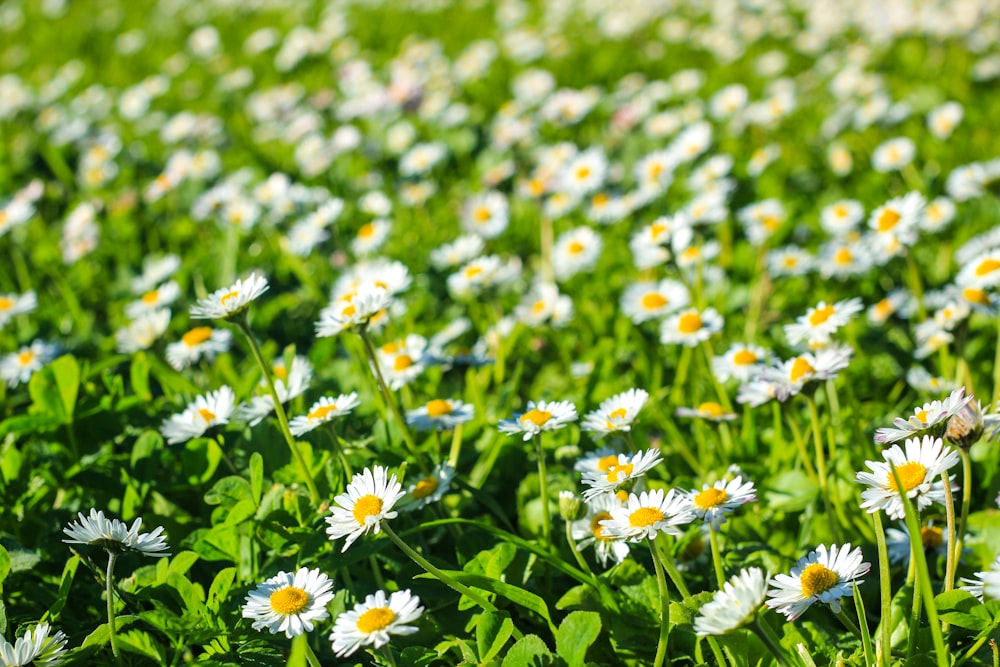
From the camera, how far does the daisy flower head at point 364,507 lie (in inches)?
51.2

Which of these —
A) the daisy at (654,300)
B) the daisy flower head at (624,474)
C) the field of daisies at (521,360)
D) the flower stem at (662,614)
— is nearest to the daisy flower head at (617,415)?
the field of daisies at (521,360)

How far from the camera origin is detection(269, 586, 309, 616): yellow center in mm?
1291

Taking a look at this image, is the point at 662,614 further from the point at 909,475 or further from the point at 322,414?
the point at 322,414

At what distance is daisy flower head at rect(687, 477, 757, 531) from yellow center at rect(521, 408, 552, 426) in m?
0.29

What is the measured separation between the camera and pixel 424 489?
1.61 meters

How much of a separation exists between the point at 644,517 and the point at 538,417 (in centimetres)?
33

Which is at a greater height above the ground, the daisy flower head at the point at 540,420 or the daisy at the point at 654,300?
the daisy flower head at the point at 540,420

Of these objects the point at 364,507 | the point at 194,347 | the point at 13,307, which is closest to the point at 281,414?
the point at 364,507

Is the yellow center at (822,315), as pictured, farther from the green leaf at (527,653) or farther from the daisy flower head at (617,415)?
the green leaf at (527,653)

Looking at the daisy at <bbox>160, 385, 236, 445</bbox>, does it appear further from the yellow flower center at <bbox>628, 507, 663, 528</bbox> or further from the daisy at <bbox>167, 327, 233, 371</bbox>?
the yellow flower center at <bbox>628, 507, 663, 528</bbox>

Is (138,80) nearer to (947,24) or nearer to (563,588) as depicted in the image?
(947,24)

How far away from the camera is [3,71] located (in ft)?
22.2

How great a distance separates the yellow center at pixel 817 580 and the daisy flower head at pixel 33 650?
0.99 m

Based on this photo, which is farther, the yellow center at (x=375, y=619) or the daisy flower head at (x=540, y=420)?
the daisy flower head at (x=540, y=420)
